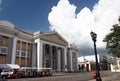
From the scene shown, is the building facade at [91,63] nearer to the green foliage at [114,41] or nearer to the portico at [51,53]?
the portico at [51,53]

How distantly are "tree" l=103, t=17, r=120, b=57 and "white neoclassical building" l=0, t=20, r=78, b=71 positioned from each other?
108 feet

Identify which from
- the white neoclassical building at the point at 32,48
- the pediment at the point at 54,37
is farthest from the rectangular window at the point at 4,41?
the pediment at the point at 54,37

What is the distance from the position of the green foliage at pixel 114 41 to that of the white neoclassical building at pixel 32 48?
108 feet

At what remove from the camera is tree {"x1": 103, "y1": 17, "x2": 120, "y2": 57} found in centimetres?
2681

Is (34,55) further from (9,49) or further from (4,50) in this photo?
(4,50)

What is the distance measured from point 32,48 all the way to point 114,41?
4047 centimetres

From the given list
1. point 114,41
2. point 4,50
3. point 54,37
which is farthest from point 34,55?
point 114,41

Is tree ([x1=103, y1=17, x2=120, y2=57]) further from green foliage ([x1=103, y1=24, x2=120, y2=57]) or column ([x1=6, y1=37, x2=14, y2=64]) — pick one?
column ([x1=6, y1=37, x2=14, y2=64])

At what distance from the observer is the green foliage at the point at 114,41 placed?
26812 millimetres

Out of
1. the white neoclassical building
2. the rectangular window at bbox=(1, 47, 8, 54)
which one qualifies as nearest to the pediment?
the white neoclassical building

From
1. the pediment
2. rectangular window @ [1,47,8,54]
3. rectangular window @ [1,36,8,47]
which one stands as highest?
the pediment

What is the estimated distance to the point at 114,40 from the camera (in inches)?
1095

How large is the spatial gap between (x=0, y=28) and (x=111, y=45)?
112 feet

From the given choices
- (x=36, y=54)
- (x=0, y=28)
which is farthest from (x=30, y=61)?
(x=0, y=28)
